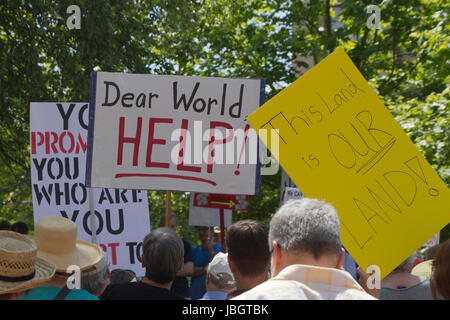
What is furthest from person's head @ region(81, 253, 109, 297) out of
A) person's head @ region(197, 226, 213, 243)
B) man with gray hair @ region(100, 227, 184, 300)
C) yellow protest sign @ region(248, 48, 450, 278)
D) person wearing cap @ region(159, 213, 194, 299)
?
person's head @ region(197, 226, 213, 243)

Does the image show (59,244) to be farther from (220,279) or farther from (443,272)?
(443,272)

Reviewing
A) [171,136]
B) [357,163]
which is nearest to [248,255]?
[357,163]

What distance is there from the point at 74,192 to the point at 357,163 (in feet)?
10.9

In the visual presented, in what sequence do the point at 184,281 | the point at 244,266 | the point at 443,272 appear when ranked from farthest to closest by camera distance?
1. the point at 184,281
2. the point at 244,266
3. the point at 443,272

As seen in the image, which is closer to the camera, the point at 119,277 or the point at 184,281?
the point at 119,277

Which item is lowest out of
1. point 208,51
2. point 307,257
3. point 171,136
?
point 307,257

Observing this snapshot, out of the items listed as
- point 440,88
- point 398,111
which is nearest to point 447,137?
point 398,111

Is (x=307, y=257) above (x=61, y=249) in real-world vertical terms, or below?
above

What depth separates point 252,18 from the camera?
42.3 ft

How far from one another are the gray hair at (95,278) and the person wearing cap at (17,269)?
1.30ft

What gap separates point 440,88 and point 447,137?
12.1ft

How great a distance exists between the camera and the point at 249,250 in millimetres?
2715

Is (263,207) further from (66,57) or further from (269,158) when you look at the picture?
(66,57)

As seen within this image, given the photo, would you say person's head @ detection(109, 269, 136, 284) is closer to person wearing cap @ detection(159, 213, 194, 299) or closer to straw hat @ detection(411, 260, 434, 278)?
person wearing cap @ detection(159, 213, 194, 299)
